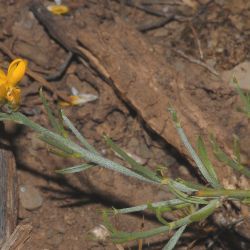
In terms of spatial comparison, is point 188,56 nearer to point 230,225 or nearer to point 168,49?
point 168,49

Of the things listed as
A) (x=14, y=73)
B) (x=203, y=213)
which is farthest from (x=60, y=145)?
(x=203, y=213)

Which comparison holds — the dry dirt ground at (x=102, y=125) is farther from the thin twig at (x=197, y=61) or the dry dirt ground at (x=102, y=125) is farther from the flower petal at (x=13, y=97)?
the flower petal at (x=13, y=97)

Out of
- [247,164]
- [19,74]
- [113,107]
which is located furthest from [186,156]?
[19,74]

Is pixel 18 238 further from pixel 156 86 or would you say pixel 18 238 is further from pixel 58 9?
pixel 58 9

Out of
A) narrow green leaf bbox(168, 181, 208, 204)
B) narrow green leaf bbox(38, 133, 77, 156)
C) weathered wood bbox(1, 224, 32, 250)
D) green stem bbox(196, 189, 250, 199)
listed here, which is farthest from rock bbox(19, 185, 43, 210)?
green stem bbox(196, 189, 250, 199)

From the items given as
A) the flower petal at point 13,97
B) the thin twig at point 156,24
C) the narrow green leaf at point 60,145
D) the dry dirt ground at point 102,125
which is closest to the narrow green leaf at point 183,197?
the narrow green leaf at point 60,145
